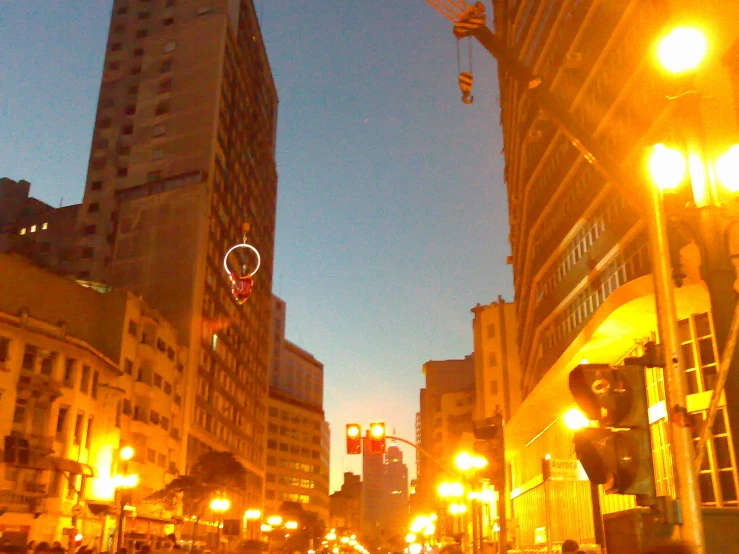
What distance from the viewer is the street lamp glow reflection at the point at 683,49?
702 centimetres

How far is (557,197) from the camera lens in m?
41.1

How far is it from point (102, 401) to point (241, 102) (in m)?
53.6

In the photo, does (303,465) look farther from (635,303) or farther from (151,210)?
(635,303)

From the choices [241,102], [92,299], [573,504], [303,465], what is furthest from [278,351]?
[573,504]

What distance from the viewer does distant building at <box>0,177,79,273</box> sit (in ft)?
264

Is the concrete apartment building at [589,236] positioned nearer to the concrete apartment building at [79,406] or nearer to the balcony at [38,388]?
the concrete apartment building at [79,406]

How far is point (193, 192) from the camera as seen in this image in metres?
71.9

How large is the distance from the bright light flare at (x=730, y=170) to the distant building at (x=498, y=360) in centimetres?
7289

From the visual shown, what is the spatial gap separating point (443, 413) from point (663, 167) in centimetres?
11409

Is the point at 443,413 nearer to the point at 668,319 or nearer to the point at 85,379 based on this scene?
the point at 85,379

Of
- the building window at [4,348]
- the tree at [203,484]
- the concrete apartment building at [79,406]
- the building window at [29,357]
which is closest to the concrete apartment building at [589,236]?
the tree at [203,484]

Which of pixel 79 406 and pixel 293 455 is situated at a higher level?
pixel 293 455

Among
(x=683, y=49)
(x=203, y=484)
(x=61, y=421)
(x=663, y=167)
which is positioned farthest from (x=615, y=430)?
(x=203, y=484)

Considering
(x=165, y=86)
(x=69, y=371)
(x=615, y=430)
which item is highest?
(x=165, y=86)
